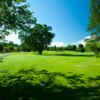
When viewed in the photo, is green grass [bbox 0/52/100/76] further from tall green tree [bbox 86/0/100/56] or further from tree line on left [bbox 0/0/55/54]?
tall green tree [bbox 86/0/100/56]

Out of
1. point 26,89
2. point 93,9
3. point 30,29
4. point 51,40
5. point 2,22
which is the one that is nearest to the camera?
point 26,89

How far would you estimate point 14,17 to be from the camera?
18.7m

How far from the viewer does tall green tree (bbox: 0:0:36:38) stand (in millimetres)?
18391

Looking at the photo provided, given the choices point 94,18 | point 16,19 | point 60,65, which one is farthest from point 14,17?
point 94,18

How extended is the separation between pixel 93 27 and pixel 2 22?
34.9m

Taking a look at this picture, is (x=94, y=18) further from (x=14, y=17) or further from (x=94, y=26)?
(x=14, y=17)

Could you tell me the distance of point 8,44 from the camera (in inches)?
827

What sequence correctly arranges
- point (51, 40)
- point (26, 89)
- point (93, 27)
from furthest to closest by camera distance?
point (51, 40) → point (93, 27) → point (26, 89)

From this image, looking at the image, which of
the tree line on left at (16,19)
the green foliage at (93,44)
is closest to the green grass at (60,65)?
the tree line on left at (16,19)

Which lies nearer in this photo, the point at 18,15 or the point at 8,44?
the point at 18,15

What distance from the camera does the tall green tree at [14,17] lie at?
60.3ft

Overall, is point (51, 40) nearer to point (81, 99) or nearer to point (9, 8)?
point (9, 8)

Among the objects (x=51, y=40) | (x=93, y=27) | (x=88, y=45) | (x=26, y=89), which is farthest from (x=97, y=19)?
(x=51, y=40)

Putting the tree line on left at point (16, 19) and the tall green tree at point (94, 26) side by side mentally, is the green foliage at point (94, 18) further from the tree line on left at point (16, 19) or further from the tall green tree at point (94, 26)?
the tree line on left at point (16, 19)
